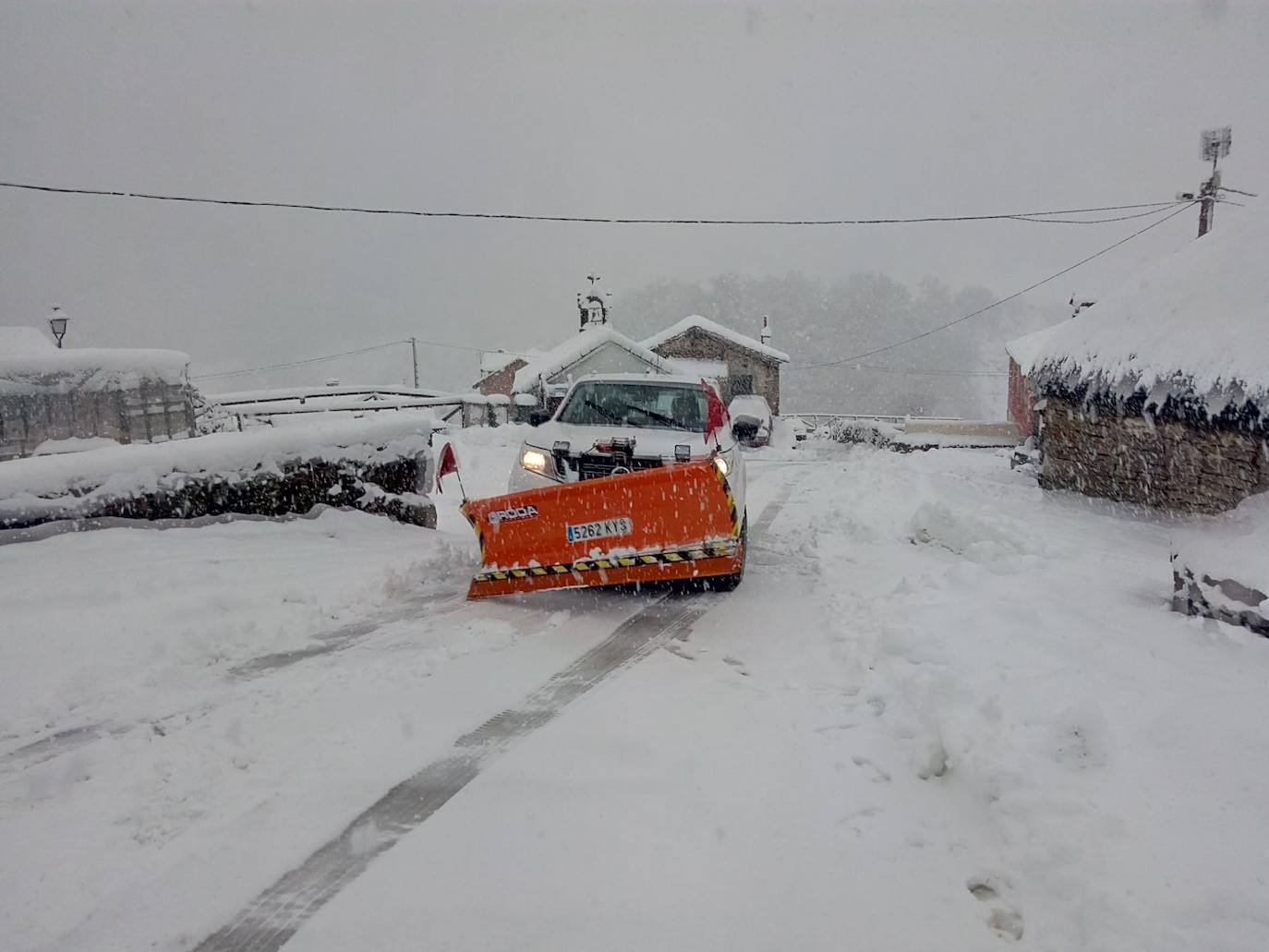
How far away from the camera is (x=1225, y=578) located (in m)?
4.44

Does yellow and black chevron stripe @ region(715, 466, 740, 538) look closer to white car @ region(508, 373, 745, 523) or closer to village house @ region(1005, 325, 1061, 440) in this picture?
white car @ region(508, 373, 745, 523)

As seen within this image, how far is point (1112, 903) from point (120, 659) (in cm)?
465

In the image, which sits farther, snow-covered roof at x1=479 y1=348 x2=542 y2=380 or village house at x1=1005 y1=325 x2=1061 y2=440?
snow-covered roof at x1=479 y1=348 x2=542 y2=380

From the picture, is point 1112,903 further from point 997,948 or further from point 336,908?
point 336,908

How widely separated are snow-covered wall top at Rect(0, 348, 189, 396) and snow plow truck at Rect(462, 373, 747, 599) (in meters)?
7.58

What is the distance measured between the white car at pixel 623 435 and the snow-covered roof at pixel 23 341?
65.9 ft

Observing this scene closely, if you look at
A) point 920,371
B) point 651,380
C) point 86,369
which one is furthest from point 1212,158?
point 920,371

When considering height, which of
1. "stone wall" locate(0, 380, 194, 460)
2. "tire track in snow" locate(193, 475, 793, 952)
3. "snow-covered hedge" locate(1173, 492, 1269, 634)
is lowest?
"tire track in snow" locate(193, 475, 793, 952)

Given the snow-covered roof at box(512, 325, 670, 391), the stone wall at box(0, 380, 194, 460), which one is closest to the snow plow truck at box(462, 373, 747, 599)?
the stone wall at box(0, 380, 194, 460)

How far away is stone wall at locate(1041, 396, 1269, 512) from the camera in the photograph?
8492mm

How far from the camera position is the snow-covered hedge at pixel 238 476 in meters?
5.39

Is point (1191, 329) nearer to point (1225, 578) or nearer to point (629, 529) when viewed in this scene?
point (1225, 578)

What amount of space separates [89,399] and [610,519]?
29.2 ft

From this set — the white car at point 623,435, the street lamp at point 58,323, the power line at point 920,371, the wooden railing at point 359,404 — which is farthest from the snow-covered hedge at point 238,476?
the power line at point 920,371
